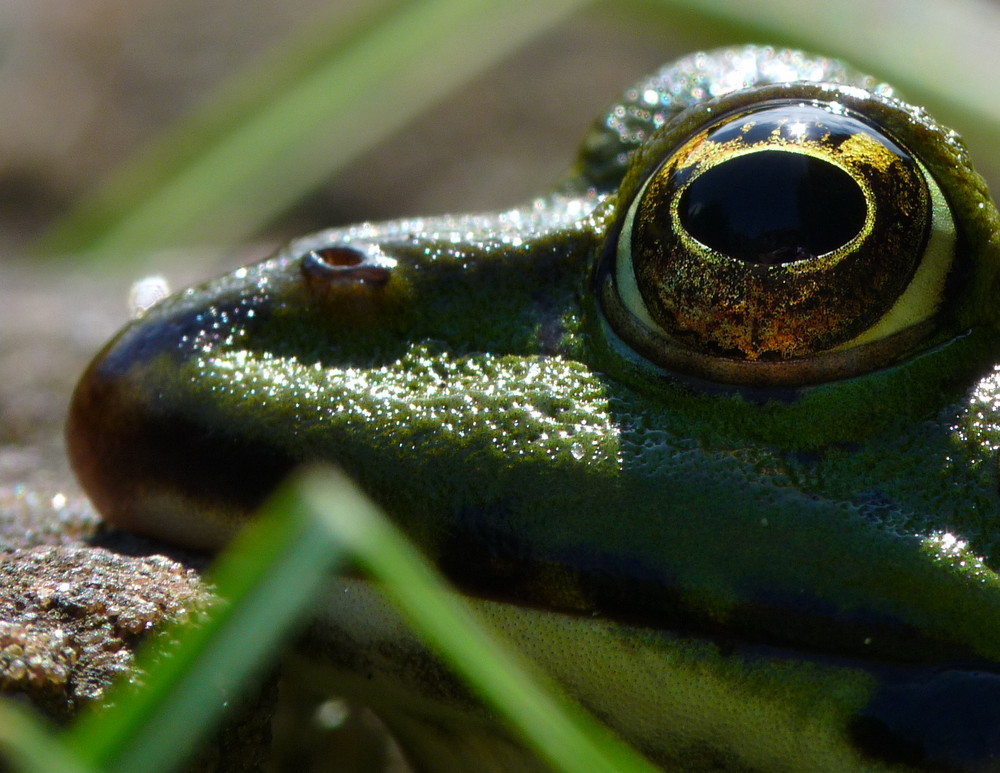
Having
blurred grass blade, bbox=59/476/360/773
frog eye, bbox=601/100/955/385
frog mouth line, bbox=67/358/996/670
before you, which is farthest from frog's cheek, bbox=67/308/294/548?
frog eye, bbox=601/100/955/385

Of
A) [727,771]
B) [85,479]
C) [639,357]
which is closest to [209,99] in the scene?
[85,479]

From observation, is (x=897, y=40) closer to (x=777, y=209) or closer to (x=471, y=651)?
(x=777, y=209)

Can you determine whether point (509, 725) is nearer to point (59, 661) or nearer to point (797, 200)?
point (59, 661)

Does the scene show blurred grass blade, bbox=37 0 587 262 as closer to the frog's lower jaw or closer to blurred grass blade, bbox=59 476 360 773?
the frog's lower jaw

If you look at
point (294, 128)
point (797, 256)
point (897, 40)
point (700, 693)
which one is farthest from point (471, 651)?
point (897, 40)

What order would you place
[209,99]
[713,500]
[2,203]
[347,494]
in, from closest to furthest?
[347,494] < [713,500] < [2,203] < [209,99]

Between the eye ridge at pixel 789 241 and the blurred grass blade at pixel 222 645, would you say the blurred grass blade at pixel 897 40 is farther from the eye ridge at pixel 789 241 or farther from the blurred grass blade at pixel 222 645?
the blurred grass blade at pixel 222 645
